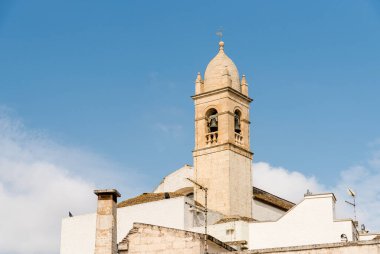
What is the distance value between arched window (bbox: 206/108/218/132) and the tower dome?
153cm

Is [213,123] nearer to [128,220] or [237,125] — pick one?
[237,125]

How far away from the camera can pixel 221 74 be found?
58.7 meters

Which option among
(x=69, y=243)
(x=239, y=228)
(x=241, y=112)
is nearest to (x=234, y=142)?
(x=241, y=112)

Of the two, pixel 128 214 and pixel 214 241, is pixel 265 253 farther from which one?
pixel 128 214

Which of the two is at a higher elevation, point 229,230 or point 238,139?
point 238,139

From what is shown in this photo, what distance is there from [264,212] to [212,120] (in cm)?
700

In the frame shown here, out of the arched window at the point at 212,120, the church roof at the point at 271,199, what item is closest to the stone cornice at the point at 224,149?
the arched window at the point at 212,120

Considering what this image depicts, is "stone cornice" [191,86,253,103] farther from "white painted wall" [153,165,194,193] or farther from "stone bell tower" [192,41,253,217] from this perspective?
"white painted wall" [153,165,194,193]

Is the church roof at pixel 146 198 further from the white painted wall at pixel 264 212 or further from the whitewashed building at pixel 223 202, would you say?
the white painted wall at pixel 264 212

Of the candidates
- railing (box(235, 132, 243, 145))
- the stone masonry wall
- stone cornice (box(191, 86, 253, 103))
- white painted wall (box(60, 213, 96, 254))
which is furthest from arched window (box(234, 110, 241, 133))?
the stone masonry wall

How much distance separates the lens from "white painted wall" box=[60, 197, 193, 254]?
5122 centimetres

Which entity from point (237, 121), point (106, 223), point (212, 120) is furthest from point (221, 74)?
point (106, 223)

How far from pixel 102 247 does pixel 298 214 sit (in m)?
21.3

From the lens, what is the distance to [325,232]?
136 feet
